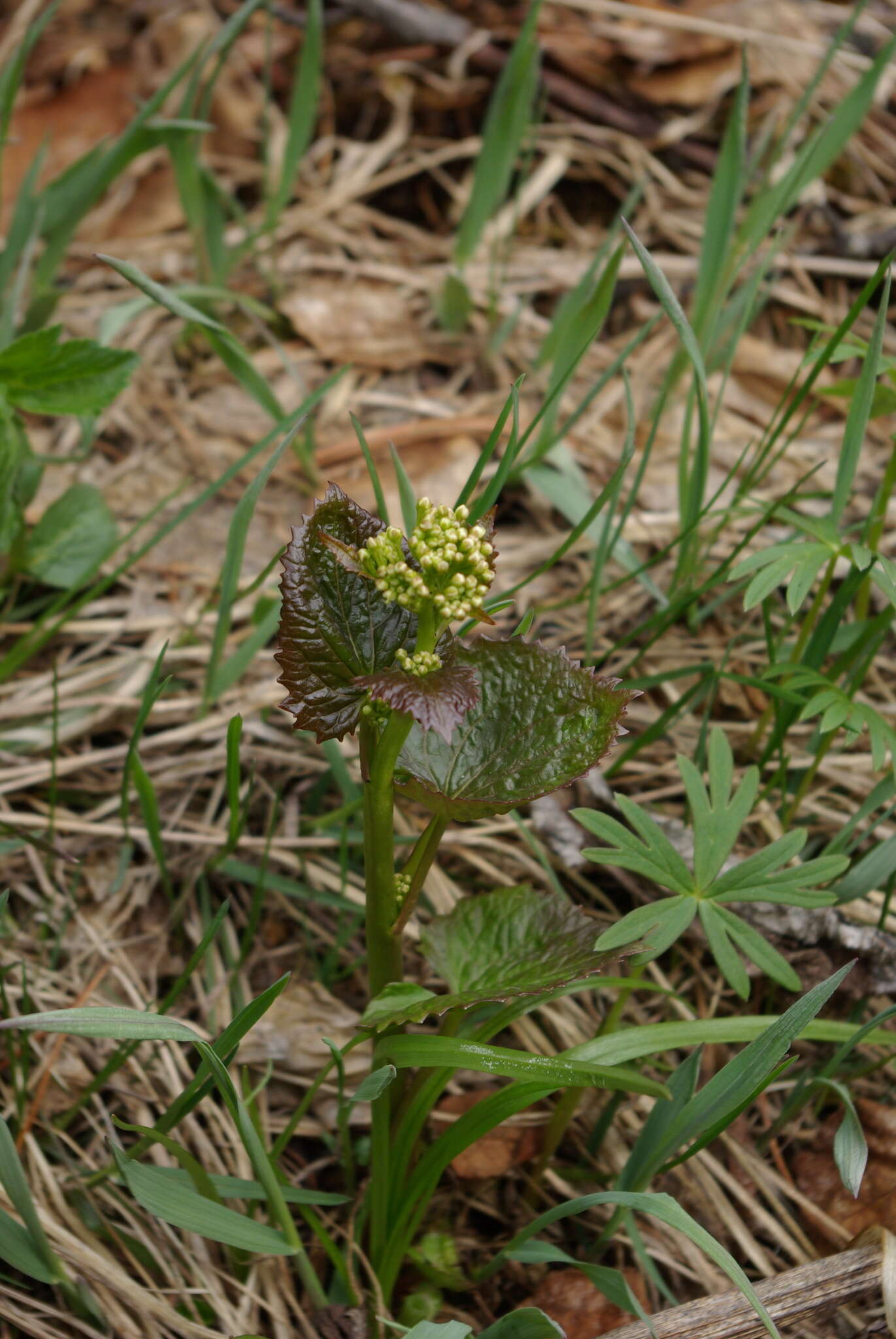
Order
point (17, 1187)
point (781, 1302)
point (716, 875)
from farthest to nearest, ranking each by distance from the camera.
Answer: point (716, 875), point (781, 1302), point (17, 1187)

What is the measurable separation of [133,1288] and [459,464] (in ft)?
5.30

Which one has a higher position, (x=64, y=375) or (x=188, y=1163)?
(x=64, y=375)

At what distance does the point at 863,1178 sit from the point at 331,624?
1.07 metres

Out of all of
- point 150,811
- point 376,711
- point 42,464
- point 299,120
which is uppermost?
point 299,120

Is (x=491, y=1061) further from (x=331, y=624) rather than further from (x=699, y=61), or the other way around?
(x=699, y=61)

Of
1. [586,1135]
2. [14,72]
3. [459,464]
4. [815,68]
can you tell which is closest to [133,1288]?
[586,1135]

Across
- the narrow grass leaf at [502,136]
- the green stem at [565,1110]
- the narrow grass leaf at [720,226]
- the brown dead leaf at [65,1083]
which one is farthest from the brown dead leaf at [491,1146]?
the narrow grass leaf at [502,136]

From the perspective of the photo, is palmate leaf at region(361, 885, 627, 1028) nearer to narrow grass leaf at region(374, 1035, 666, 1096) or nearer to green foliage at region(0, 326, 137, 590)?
narrow grass leaf at region(374, 1035, 666, 1096)

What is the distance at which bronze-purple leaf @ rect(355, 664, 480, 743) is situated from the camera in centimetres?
98

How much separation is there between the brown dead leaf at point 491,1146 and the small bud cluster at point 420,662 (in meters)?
0.73

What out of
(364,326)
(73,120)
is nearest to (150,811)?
(364,326)

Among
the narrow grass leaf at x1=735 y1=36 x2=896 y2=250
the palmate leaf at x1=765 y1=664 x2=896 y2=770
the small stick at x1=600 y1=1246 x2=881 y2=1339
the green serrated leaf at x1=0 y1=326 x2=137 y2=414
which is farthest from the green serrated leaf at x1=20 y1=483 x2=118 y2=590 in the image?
the small stick at x1=600 y1=1246 x2=881 y2=1339

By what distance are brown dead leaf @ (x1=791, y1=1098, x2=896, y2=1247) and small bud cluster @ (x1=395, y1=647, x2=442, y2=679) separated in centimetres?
92

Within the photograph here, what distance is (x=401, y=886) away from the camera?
1.21 meters
